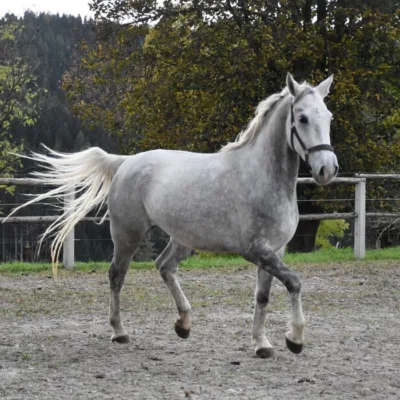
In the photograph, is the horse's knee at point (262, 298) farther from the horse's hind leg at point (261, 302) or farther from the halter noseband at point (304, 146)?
the halter noseband at point (304, 146)

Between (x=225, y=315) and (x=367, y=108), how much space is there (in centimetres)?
1140

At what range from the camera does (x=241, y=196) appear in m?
5.24

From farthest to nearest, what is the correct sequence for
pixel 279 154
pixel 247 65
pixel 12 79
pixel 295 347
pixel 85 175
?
1. pixel 12 79
2. pixel 247 65
3. pixel 85 175
4. pixel 279 154
5. pixel 295 347

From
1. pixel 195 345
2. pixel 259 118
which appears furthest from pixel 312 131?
pixel 195 345

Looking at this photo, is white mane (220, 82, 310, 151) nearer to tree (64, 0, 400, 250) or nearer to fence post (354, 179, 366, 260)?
fence post (354, 179, 366, 260)

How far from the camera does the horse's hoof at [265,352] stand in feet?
17.3

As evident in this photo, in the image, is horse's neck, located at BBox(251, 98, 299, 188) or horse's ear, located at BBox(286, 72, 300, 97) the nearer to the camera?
horse's ear, located at BBox(286, 72, 300, 97)

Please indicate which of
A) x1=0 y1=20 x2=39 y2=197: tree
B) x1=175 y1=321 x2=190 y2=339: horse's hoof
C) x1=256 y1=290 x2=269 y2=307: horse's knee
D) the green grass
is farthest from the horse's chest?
x1=0 y1=20 x2=39 y2=197: tree

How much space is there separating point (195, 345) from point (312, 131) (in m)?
1.99

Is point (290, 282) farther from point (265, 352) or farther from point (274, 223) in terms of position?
point (265, 352)

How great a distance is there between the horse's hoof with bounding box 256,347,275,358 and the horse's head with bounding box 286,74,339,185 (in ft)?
4.32

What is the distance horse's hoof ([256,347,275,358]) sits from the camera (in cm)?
527

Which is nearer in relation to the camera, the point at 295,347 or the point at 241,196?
the point at 295,347

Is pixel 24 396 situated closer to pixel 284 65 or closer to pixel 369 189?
pixel 284 65
